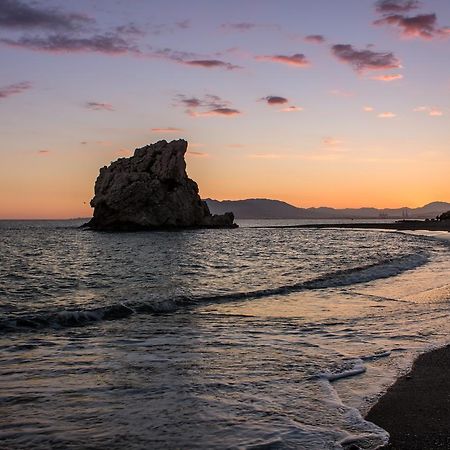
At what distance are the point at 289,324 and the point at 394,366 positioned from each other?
4.42 meters

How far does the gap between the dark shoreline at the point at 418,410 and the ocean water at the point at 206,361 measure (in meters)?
0.20

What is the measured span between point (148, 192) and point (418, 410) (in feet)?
309

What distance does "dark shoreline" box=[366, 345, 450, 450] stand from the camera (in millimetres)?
5711

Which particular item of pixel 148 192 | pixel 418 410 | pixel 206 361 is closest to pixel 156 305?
pixel 206 361

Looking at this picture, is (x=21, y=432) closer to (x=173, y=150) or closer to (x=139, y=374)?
(x=139, y=374)

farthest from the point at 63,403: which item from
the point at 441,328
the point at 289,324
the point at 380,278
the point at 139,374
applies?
the point at 380,278

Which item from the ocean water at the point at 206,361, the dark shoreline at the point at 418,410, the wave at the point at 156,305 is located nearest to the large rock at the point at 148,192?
the wave at the point at 156,305

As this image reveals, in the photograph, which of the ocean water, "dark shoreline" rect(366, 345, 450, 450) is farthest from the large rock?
"dark shoreline" rect(366, 345, 450, 450)

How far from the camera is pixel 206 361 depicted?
9398mm

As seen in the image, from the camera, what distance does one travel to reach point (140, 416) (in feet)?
21.5

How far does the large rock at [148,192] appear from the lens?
99562mm

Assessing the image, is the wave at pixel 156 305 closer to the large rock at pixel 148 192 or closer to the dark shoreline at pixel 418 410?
the dark shoreline at pixel 418 410

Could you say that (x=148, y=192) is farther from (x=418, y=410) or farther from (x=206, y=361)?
(x=418, y=410)

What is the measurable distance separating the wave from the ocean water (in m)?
0.08
